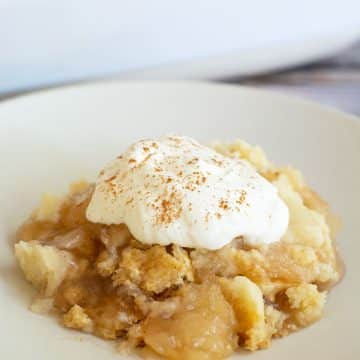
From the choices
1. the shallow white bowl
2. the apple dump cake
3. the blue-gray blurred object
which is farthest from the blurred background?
the apple dump cake

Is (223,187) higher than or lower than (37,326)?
higher

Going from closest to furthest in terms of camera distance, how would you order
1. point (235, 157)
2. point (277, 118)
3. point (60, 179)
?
1. point (235, 157)
2. point (60, 179)
3. point (277, 118)

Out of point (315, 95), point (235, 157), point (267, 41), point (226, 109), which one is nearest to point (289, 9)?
point (267, 41)

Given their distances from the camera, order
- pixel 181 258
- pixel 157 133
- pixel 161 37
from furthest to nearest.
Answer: pixel 161 37
pixel 157 133
pixel 181 258

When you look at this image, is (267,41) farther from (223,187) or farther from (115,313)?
(115,313)

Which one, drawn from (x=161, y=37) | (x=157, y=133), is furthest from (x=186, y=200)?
(x=161, y=37)

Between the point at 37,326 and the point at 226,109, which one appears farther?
the point at 226,109

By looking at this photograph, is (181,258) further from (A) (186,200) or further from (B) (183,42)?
(B) (183,42)
